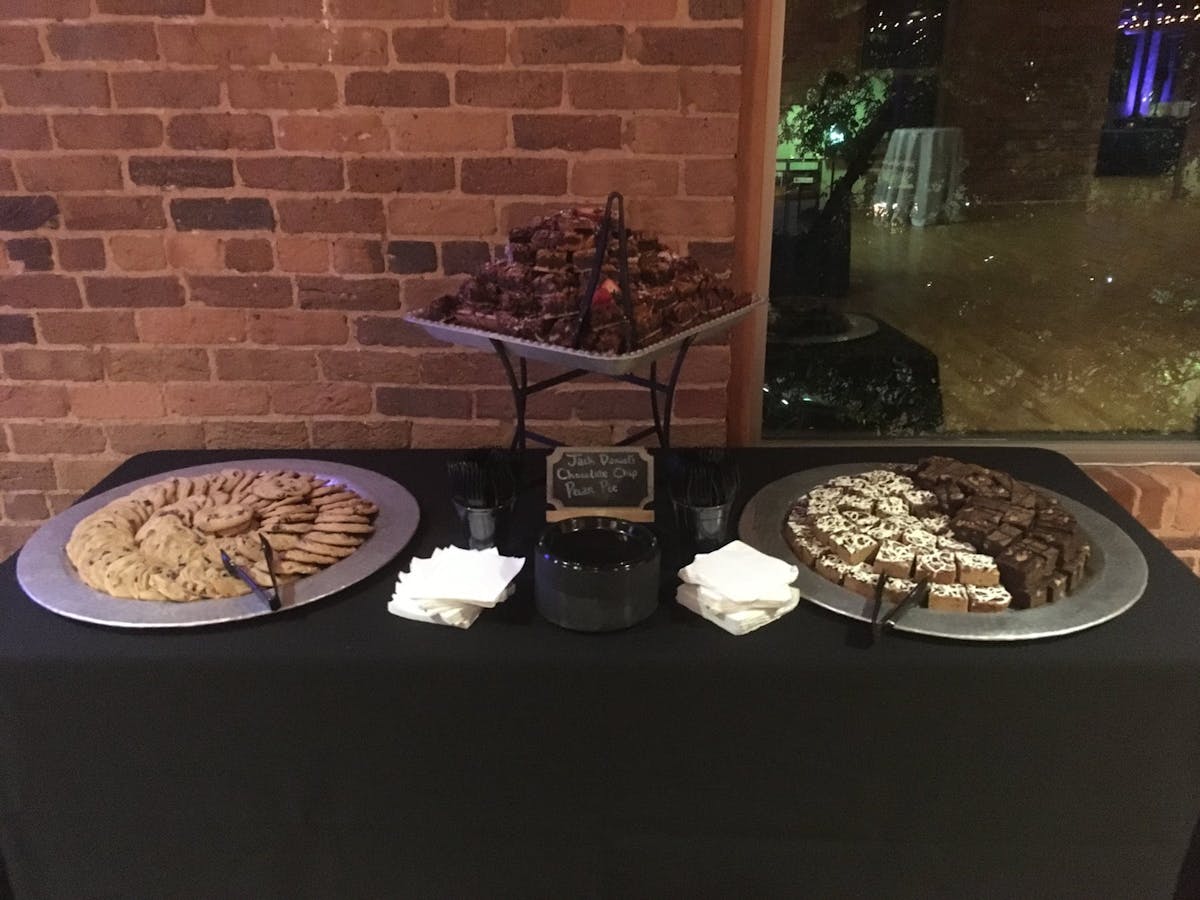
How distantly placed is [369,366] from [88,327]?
497 millimetres

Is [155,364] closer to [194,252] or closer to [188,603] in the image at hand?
[194,252]

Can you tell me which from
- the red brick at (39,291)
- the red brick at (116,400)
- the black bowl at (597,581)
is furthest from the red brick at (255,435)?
the black bowl at (597,581)

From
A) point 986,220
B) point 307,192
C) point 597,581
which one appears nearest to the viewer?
point 597,581

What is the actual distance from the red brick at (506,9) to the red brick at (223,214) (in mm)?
452

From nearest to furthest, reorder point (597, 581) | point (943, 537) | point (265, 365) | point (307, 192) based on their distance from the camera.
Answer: point (597, 581), point (943, 537), point (307, 192), point (265, 365)

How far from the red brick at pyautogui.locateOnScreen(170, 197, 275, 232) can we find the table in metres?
1.10

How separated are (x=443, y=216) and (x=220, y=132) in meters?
0.38

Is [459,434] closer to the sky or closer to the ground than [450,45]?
closer to the ground

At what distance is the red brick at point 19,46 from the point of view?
1.48 meters

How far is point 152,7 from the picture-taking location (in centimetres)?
147

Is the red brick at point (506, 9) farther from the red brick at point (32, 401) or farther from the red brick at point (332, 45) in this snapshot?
the red brick at point (32, 401)

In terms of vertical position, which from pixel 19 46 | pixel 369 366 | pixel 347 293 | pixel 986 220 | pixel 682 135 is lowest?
pixel 369 366

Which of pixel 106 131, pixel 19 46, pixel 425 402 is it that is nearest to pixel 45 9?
pixel 19 46

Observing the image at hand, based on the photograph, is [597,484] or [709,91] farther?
[709,91]
